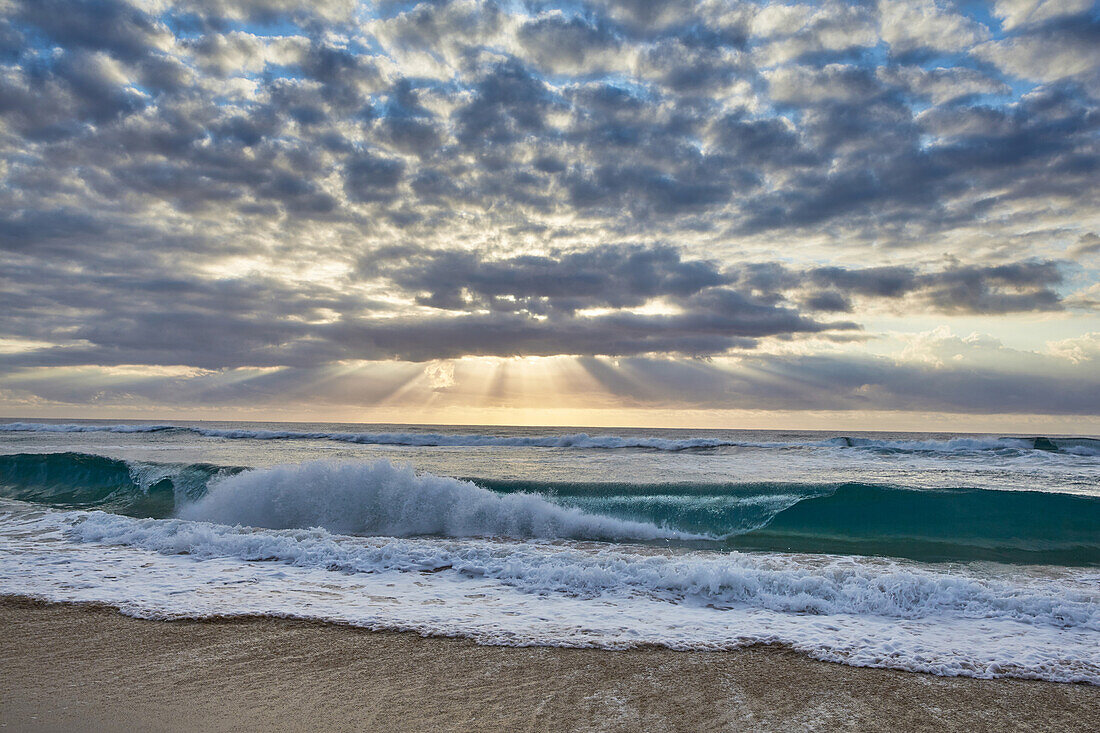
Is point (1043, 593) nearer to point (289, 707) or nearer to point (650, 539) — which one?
point (650, 539)

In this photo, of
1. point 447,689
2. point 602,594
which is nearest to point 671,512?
point 602,594

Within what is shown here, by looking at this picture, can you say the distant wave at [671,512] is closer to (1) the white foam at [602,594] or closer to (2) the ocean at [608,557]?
(2) the ocean at [608,557]

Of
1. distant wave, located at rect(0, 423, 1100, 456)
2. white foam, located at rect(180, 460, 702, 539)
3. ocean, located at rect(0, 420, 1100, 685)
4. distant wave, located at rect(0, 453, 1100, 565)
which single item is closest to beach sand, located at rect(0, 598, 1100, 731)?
ocean, located at rect(0, 420, 1100, 685)

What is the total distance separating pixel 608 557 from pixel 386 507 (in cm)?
557

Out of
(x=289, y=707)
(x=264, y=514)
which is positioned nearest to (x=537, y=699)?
(x=289, y=707)

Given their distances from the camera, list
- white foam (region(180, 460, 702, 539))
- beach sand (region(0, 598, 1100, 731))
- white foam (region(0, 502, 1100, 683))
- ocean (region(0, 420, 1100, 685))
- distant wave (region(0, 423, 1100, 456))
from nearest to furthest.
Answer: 1. beach sand (region(0, 598, 1100, 731))
2. white foam (region(0, 502, 1100, 683))
3. ocean (region(0, 420, 1100, 685))
4. white foam (region(180, 460, 702, 539))
5. distant wave (region(0, 423, 1100, 456))

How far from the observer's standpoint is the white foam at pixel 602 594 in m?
5.09

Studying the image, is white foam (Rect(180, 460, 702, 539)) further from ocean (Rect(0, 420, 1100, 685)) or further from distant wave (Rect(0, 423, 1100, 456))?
distant wave (Rect(0, 423, 1100, 456))

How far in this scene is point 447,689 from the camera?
4.02 m

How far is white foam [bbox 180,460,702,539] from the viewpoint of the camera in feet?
35.9

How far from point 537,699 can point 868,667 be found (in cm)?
254

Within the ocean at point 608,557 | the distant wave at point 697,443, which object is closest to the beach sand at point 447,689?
the ocean at point 608,557

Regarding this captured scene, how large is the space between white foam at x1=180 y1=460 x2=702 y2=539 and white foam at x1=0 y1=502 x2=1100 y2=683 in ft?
7.21

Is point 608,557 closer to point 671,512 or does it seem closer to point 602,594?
point 602,594
